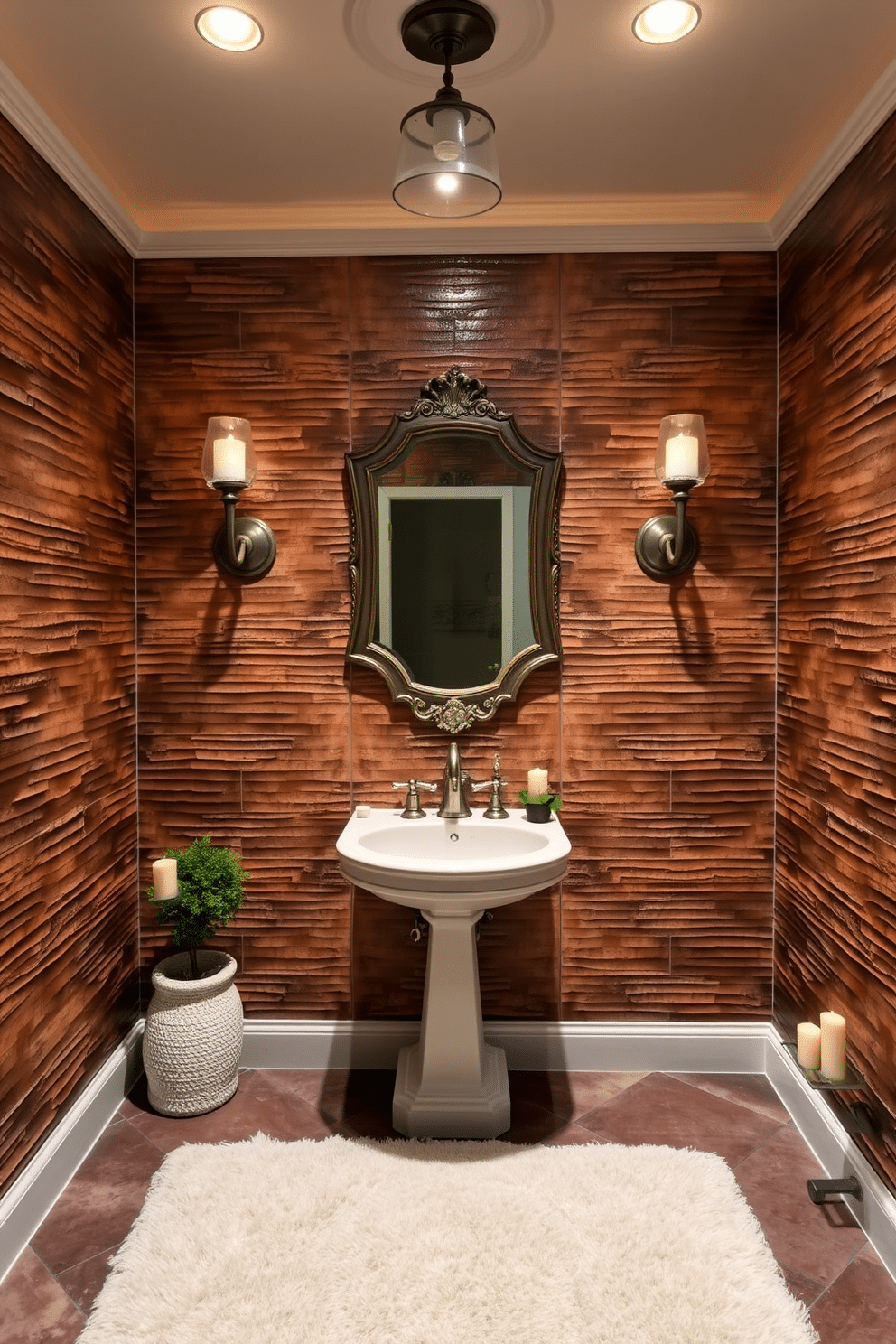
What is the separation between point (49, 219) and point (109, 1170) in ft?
7.74

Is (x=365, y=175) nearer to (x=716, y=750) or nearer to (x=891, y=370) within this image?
(x=891, y=370)

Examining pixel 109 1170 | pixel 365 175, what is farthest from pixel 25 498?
pixel 109 1170

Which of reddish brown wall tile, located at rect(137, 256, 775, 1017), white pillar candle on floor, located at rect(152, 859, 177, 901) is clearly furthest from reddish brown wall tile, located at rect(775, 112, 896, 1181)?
white pillar candle on floor, located at rect(152, 859, 177, 901)

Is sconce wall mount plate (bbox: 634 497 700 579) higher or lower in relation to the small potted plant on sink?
higher

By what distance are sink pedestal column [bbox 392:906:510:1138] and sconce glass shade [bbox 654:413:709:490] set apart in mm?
1312

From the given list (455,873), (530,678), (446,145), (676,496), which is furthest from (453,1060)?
(446,145)

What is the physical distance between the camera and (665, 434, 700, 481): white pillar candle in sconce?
2.23 metres

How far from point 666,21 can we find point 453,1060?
96.7 inches

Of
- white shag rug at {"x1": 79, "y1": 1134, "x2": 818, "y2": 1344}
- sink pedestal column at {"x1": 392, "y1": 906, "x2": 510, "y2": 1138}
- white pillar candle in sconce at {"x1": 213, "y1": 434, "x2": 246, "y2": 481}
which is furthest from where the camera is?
white pillar candle in sconce at {"x1": 213, "y1": 434, "x2": 246, "y2": 481}

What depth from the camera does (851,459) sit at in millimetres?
1974

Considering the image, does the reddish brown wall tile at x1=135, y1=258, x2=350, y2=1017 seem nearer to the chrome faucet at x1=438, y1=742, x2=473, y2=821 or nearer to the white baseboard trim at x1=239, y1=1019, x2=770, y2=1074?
the white baseboard trim at x1=239, y1=1019, x2=770, y2=1074

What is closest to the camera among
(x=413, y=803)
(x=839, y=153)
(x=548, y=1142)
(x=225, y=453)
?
(x=839, y=153)

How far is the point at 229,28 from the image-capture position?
5.40 ft

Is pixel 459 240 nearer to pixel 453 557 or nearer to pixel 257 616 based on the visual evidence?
pixel 453 557
